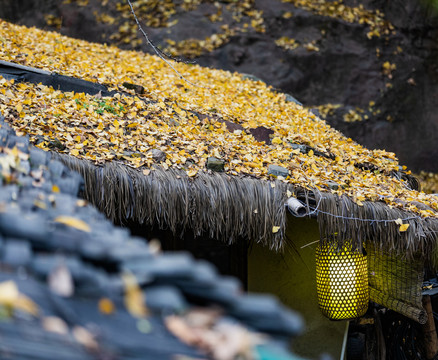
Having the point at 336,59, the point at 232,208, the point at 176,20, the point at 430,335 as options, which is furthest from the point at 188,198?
the point at 336,59

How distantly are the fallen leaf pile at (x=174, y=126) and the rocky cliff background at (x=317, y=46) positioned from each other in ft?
9.57

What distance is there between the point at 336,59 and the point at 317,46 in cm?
46

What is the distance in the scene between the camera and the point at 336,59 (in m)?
9.94

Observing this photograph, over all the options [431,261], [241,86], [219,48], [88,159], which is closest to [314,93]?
[219,48]

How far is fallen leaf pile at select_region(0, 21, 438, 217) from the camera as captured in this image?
12.3 feet

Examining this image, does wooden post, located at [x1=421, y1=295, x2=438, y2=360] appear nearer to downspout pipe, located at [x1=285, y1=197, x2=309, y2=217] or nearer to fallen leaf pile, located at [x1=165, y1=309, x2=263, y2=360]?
downspout pipe, located at [x1=285, y1=197, x2=309, y2=217]

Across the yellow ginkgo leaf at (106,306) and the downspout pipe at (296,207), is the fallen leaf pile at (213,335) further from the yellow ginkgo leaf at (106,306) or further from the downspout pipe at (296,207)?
the downspout pipe at (296,207)

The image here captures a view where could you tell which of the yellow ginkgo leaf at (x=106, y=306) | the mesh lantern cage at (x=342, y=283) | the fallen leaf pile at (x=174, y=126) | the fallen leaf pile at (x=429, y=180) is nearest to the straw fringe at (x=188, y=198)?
the fallen leaf pile at (x=174, y=126)

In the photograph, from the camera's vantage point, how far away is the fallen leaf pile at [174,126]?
3.74 m

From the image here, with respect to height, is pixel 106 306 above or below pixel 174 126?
below

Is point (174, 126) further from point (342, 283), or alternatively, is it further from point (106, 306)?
point (106, 306)

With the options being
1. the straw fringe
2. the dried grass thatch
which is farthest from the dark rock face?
the straw fringe

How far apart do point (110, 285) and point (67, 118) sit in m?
3.15

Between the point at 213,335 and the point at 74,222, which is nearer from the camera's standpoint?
the point at 213,335
